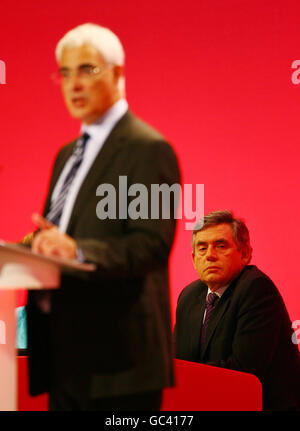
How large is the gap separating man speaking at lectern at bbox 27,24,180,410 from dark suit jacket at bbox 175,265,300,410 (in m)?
1.44

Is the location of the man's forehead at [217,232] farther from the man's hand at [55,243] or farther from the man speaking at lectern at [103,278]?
the man's hand at [55,243]

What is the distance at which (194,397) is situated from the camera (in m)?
2.43

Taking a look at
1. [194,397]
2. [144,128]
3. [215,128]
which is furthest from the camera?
[215,128]

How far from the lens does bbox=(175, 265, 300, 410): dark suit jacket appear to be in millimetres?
2926

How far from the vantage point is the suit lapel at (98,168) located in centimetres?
152

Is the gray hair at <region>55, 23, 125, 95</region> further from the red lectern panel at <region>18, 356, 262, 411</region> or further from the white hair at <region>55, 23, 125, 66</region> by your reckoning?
the red lectern panel at <region>18, 356, 262, 411</region>

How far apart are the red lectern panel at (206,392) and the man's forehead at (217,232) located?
0.95 m

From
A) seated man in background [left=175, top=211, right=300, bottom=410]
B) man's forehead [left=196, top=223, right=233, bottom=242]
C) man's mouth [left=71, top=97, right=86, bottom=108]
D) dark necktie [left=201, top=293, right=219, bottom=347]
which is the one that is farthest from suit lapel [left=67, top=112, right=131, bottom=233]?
man's forehead [left=196, top=223, right=233, bottom=242]

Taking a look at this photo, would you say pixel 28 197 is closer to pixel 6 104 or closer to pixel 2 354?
pixel 6 104

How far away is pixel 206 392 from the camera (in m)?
2.42

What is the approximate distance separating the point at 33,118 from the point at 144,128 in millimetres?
2006

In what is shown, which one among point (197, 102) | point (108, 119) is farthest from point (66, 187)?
point (197, 102)

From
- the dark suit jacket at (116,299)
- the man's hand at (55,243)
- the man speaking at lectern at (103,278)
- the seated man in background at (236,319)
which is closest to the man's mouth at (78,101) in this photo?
the man speaking at lectern at (103,278)

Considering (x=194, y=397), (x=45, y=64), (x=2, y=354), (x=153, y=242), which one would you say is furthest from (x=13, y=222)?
(x=153, y=242)
